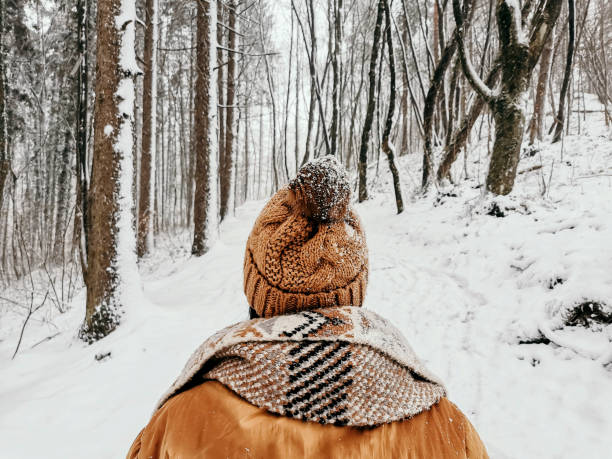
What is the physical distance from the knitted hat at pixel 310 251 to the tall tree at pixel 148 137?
9598 mm

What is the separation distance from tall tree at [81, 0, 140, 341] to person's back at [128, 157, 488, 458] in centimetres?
410

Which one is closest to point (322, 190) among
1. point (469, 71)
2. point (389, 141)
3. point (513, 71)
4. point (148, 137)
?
point (513, 71)

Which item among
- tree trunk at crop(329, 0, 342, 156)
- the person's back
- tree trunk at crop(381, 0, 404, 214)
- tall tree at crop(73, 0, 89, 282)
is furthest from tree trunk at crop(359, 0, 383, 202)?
the person's back

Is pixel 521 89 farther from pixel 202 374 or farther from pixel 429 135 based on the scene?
pixel 202 374

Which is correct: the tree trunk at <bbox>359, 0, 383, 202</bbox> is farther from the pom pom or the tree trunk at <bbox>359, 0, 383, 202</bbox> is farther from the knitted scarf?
the knitted scarf

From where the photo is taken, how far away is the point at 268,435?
739mm

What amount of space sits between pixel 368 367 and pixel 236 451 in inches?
13.6

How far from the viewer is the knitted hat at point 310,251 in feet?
3.18

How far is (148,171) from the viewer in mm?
10250

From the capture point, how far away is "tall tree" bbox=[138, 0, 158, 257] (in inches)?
377

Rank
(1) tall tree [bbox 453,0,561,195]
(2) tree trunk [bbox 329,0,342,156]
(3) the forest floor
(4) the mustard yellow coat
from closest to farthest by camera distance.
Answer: (4) the mustard yellow coat, (3) the forest floor, (1) tall tree [bbox 453,0,561,195], (2) tree trunk [bbox 329,0,342,156]

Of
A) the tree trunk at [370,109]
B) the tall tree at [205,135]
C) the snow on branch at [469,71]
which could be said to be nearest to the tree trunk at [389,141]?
the tree trunk at [370,109]

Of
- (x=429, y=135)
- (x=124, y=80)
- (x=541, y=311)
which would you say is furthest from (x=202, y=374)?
(x=429, y=135)

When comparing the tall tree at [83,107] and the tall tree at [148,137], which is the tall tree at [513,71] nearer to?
the tall tree at [83,107]
